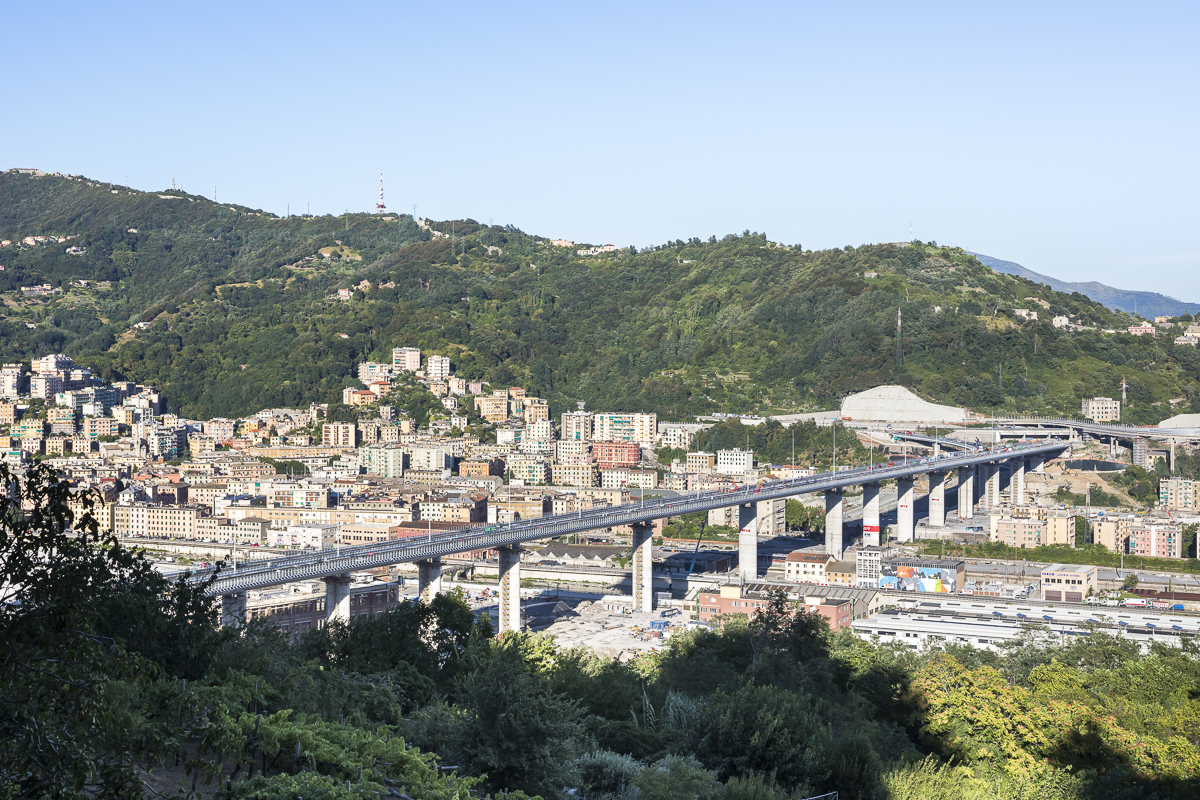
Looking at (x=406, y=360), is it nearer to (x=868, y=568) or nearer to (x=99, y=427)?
(x=99, y=427)

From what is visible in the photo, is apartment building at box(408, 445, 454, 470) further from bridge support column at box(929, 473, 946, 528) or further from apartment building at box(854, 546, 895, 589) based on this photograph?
apartment building at box(854, 546, 895, 589)

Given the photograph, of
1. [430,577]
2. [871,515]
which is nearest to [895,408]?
[871,515]

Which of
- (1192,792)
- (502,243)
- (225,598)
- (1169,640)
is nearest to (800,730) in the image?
(1192,792)

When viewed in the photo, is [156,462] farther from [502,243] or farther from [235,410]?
[502,243]

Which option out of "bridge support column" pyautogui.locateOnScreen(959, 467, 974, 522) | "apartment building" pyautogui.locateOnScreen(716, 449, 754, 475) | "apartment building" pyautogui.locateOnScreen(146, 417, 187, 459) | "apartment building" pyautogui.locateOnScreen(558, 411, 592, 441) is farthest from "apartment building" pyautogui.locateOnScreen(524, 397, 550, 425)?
"bridge support column" pyautogui.locateOnScreen(959, 467, 974, 522)

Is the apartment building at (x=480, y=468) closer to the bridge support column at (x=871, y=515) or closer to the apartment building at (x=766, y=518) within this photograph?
the apartment building at (x=766, y=518)
